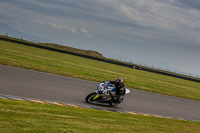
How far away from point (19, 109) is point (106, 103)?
6.08 m

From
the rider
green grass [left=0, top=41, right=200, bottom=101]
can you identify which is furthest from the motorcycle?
green grass [left=0, top=41, right=200, bottom=101]

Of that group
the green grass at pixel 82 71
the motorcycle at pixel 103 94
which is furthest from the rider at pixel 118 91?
the green grass at pixel 82 71

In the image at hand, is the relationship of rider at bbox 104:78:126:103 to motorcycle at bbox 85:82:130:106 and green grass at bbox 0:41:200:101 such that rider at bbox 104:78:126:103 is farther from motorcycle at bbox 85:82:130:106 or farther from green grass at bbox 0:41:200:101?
green grass at bbox 0:41:200:101

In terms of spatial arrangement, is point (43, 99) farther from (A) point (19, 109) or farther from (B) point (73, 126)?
(B) point (73, 126)

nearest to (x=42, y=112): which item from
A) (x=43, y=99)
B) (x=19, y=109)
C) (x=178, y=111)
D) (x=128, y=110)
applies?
(x=19, y=109)

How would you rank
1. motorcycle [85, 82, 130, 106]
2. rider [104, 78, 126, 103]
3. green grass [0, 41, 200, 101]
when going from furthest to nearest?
green grass [0, 41, 200, 101] → rider [104, 78, 126, 103] → motorcycle [85, 82, 130, 106]

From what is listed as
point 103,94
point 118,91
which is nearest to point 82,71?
point 118,91

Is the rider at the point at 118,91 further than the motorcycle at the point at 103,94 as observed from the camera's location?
Yes

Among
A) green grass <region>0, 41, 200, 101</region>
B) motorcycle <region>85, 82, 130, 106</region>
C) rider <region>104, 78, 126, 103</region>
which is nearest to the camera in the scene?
motorcycle <region>85, 82, 130, 106</region>

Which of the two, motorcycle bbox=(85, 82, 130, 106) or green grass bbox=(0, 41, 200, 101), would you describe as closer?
motorcycle bbox=(85, 82, 130, 106)

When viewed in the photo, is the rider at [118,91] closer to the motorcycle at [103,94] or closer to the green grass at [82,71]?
the motorcycle at [103,94]

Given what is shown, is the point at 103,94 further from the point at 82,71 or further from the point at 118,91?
the point at 82,71

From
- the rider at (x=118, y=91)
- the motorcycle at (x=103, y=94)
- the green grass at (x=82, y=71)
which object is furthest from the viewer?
the green grass at (x=82, y=71)

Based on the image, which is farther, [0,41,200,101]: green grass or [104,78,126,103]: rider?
[0,41,200,101]: green grass
